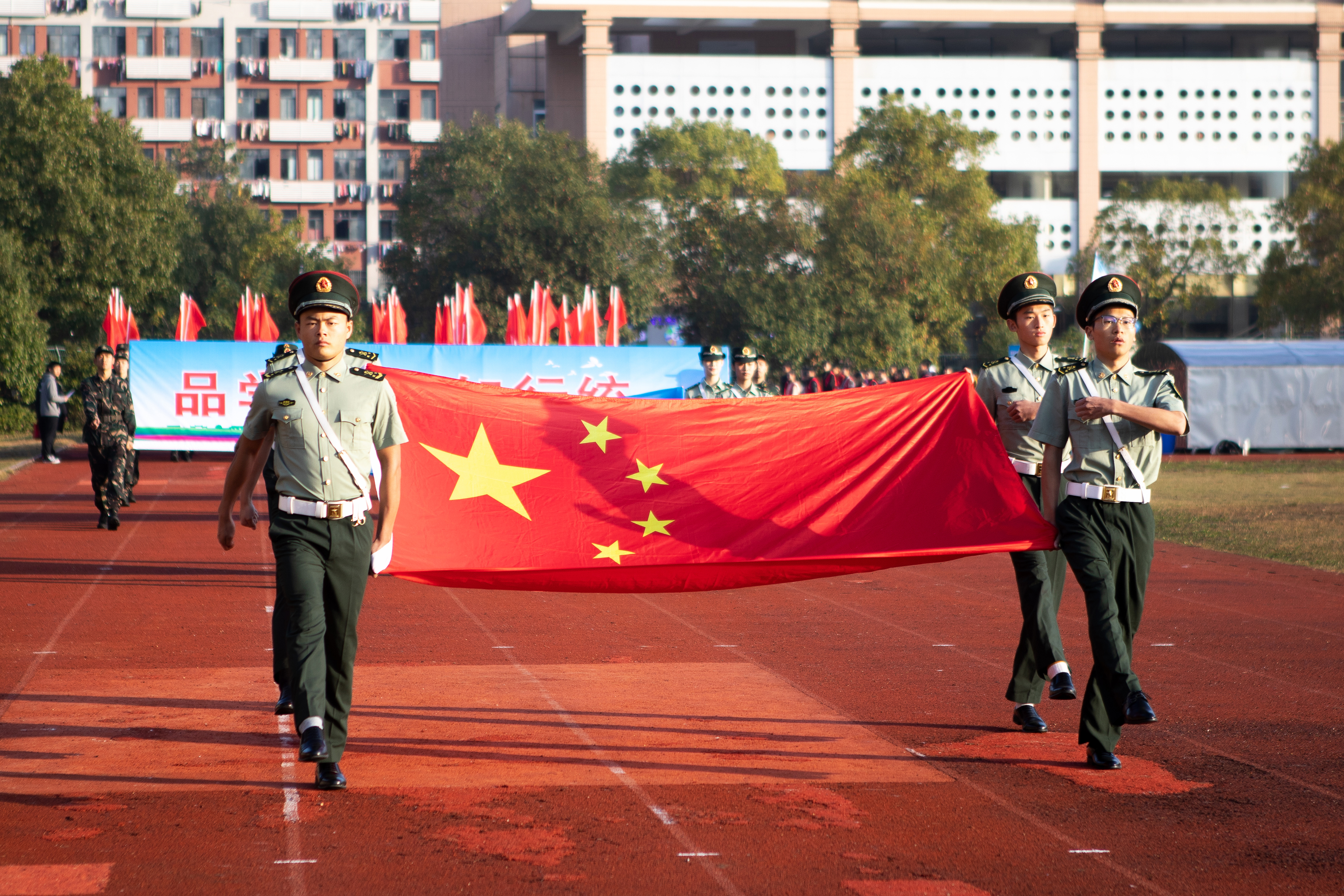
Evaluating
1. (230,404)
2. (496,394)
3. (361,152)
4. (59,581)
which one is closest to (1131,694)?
(496,394)

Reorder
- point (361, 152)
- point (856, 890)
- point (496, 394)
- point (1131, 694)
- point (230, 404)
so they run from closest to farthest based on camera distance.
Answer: point (856, 890) → point (1131, 694) → point (496, 394) → point (230, 404) → point (361, 152)

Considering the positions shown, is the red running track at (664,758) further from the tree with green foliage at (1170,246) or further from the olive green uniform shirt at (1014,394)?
the tree with green foliage at (1170,246)

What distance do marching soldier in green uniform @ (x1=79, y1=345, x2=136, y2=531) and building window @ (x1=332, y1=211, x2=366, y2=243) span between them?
80.4 meters

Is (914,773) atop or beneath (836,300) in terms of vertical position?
beneath

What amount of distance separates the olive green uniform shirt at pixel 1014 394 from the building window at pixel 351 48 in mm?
93788

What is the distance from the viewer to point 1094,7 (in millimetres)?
73688

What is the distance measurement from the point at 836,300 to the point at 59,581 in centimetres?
3833

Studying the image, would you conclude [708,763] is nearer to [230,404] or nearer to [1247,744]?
[1247,744]

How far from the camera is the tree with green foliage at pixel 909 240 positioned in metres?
48.8

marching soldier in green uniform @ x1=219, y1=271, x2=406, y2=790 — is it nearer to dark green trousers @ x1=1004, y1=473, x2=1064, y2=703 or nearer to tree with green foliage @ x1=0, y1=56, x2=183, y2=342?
dark green trousers @ x1=1004, y1=473, x2=1064, y2=703

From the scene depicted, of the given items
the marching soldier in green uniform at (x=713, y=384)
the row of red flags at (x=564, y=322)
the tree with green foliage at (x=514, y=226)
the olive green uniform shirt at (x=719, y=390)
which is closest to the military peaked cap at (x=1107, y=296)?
the marching soldier in green uniform at (x=713, y=384)

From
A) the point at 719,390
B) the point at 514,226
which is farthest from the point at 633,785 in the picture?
the point at 514,226

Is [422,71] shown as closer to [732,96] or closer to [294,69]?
[294,69]

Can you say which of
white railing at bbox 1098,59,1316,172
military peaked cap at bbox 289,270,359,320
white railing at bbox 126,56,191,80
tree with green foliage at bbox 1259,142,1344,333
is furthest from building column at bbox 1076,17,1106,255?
military peaked cap at bbox 289,270,359,320
